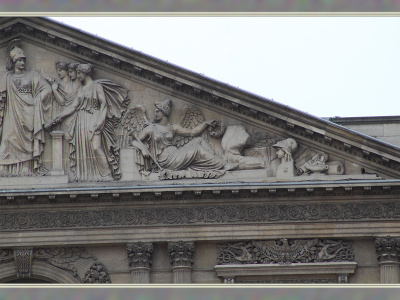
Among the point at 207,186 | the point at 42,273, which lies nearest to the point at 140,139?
the point at 207,186

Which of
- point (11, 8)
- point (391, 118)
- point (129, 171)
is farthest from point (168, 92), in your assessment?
point (11, 8)

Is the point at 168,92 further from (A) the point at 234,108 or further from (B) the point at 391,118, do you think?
(B) the point at 391,118

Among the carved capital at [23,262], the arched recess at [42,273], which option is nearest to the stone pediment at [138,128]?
the carved capital at [23,262]

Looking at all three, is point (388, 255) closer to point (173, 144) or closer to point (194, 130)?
point (194, 130)

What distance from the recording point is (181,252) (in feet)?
57.0

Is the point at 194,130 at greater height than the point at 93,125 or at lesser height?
lesser

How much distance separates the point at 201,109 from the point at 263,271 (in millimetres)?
3984

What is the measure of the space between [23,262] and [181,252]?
353cm

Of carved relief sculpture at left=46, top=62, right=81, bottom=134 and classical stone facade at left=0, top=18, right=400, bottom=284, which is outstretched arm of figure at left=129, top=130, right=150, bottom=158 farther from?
carved relief sculpture at left=46, top=62, right=81, bottom=134

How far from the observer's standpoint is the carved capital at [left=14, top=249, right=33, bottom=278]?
57.5ft

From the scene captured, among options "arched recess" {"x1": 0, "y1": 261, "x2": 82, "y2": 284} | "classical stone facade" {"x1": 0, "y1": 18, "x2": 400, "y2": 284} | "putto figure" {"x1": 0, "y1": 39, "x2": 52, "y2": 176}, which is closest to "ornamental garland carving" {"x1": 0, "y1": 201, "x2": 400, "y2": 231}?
"classical stone facade" {"x1": 0, "y1": 18, "x2": 400, "y2": 284}

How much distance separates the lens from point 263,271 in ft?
56.1

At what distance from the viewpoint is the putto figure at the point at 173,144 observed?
17766 mm

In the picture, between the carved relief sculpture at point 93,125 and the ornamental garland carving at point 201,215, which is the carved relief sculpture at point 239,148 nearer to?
the ornamental garland carving at point 201,215
